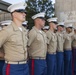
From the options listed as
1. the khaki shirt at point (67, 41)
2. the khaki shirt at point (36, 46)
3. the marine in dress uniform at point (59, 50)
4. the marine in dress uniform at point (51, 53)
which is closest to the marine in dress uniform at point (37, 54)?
the khaki shirt at point (36, 46)

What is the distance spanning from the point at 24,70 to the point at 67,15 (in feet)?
24.2

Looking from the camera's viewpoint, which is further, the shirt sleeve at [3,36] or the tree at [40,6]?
the tree at [40,6]

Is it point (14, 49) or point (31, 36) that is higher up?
point (31, 36)

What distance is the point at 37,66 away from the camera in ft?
16.6

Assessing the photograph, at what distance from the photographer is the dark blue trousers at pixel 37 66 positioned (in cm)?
506

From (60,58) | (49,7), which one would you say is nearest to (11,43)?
(60,58)

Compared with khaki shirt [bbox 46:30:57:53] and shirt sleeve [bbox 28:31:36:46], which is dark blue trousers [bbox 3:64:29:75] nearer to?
shirt sleeve [bbox 28:31:36:46]

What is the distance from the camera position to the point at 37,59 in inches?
201

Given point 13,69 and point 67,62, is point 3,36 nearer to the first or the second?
point 13,69

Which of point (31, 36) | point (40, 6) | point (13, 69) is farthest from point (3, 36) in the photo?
point (40, 6)

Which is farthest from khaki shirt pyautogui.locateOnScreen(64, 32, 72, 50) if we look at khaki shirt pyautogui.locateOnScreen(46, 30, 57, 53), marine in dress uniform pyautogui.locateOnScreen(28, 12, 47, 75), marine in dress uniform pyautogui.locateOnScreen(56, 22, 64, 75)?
marine in dress uniform pyautogui.locateOnScreen(28, 12, 47, 75)

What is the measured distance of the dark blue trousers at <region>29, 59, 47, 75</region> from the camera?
5062 millimetres

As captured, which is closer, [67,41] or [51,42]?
[51,42]

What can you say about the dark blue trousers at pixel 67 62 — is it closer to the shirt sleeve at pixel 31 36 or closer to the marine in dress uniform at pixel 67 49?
the marine in dress uniform at pixel 67 49
